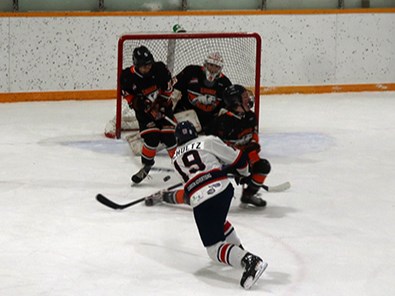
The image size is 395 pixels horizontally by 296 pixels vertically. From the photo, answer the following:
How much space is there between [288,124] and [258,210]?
2847 millimetres

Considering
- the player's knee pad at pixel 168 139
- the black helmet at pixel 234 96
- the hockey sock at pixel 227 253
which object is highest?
the black helmet at pixel 234 96

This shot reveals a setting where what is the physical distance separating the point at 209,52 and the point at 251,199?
2.53 metres

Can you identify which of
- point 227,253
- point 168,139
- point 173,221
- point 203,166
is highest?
point 203,166

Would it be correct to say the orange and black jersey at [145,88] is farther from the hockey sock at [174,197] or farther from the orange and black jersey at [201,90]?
the hockey sock at [174,197]

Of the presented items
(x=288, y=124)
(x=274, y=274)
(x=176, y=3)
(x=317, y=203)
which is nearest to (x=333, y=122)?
(x=288, y=124)

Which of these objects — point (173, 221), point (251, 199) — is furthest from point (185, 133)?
point (251, 199)

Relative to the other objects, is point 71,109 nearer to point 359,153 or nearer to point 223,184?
point 359,153

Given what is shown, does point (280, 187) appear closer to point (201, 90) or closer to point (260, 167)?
point (260, 167)

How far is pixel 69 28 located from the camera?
28.3 ft

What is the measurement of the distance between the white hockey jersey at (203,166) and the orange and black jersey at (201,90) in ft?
7.16

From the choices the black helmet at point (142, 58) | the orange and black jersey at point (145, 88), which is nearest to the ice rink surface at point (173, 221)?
the orange and black jersey at point (145, 88)

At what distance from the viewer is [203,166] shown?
4.00 metres

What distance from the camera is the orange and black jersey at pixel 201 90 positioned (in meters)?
6.35

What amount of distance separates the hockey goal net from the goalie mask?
0.84m
